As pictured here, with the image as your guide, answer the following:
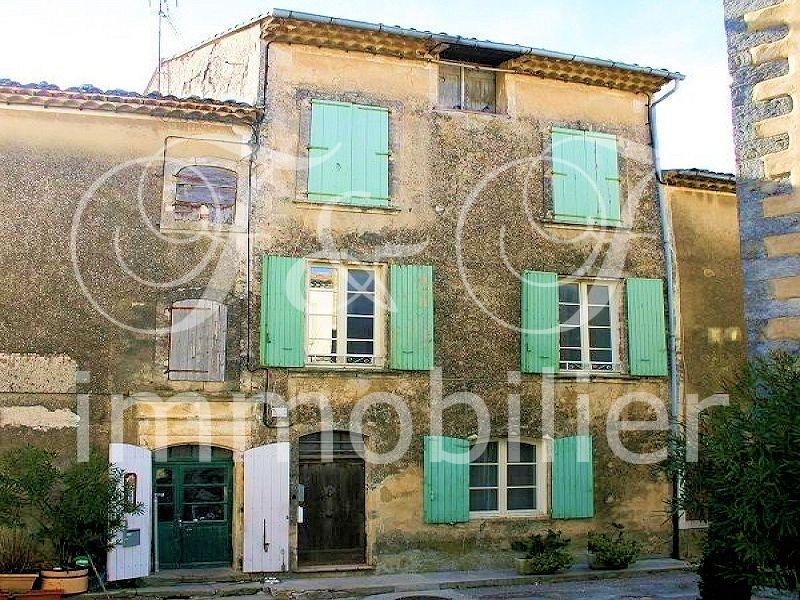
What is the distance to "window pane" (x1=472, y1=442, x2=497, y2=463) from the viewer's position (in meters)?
13.4

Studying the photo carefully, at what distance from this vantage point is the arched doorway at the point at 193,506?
12000mm

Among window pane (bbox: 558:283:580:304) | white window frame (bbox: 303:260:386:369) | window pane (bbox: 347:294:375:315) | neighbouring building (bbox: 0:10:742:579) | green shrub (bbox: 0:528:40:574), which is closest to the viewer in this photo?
green shrub (bbox: 0:528:40:574)

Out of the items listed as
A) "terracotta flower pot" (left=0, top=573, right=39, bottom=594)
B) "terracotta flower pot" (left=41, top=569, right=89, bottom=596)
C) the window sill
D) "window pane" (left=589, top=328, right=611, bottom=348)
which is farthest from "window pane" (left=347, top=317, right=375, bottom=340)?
"terracotta flower pot" (left=0, top=573, right=39, bottom=594)

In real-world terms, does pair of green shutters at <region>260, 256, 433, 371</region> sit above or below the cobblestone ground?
above

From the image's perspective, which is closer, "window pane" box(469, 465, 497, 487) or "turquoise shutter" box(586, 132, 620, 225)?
"window pane" box(469, 465, 497, 487)

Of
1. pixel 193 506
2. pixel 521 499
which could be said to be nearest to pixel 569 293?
pixel 521 499

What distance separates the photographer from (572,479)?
1355cm

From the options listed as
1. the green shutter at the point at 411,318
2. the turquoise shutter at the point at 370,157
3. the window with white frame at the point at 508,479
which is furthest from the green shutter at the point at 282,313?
the window with white frame at the point at 508,479

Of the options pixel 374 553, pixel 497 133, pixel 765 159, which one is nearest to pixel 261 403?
pixel 374 553

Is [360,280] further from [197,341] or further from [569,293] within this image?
[569,293]

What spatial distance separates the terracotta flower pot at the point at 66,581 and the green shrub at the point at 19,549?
0.40 metres

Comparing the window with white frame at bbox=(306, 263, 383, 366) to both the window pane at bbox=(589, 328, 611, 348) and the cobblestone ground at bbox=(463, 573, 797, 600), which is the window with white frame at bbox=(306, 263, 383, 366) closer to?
the window pane at bbox=(589, 328, 611, 348)

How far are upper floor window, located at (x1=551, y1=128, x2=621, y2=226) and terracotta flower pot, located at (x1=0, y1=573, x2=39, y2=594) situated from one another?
886 centimetres

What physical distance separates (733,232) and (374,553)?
7991 millimetres
